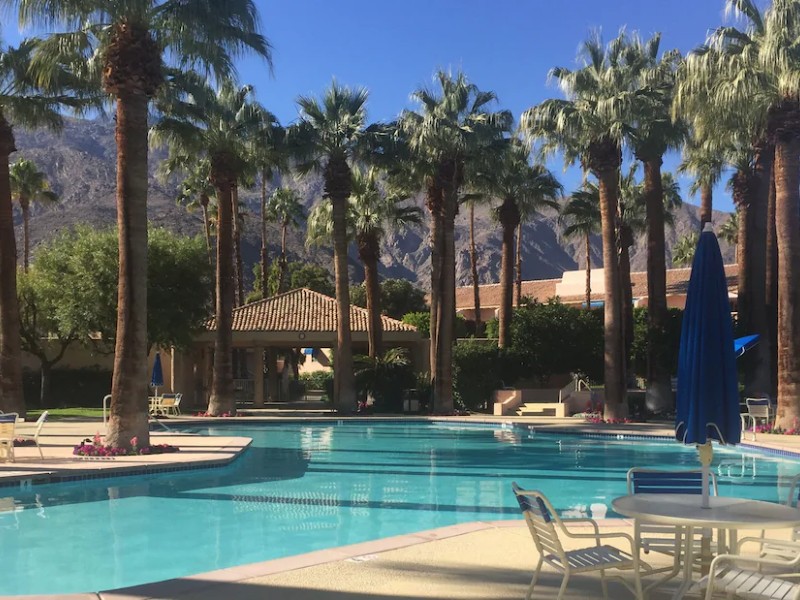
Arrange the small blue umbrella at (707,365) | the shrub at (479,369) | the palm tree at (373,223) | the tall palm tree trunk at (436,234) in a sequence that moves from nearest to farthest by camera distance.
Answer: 1. the small blue umbrella at (707,365)
2. the tall palm tree trunk at (436,234)
3. the shrub at (479,369)
4. the palm tree at (373,223)

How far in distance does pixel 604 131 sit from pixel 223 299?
41.5ft

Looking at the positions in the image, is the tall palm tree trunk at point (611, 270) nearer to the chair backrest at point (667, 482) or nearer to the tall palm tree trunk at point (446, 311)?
the tall palm tree trunk at point (446, 311)

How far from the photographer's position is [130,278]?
46.2 feet

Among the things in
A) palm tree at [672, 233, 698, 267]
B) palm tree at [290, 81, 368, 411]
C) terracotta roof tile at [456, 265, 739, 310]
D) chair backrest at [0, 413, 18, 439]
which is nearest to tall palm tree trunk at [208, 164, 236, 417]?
palm tree at [290, 81, 368, 411]

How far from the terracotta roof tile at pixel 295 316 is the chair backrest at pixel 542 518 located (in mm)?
25929

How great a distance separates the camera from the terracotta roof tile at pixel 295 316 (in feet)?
101

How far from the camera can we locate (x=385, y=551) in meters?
6.69

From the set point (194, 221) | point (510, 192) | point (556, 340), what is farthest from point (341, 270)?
point (194, 221)

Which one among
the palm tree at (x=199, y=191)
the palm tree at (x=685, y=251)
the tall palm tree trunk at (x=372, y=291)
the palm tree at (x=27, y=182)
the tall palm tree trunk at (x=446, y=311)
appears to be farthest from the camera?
the palm tree at (x=685, y=251)

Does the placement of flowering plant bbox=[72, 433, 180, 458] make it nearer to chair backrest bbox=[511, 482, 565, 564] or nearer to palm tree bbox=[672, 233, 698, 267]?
chair backrest bbox=[511, 482, 565, 564]

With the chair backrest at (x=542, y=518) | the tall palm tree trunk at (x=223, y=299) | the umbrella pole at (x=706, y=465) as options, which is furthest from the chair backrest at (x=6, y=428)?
the tall palm tree trunk at (x=223, y=299)

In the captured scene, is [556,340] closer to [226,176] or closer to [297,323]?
[297,323]

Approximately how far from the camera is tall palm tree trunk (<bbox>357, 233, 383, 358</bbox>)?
30578mm

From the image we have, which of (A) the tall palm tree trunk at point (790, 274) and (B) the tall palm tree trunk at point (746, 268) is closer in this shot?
(A) the tall palm tree trunk at point (790, 274)
